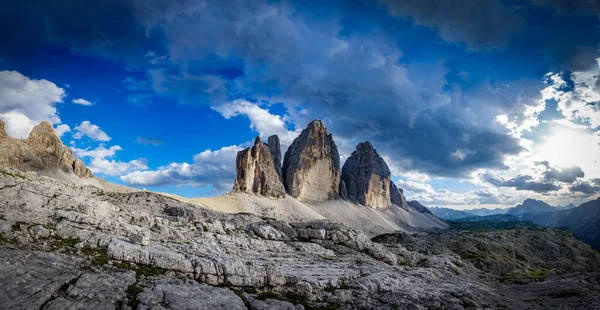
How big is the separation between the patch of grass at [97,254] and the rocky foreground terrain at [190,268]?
0.29 ft

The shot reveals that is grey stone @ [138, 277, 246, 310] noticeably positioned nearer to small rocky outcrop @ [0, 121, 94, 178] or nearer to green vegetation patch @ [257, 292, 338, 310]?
green vegetation patch @ [257, 292, 338, 310]

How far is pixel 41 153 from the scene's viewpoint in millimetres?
173875

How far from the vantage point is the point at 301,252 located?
55344 millimetres

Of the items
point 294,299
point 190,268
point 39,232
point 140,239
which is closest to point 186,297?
point 190,268

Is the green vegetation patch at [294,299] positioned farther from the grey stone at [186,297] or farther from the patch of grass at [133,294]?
the patch of grass at [133,294]

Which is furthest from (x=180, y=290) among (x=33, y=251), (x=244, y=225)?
(x=244, y=225)

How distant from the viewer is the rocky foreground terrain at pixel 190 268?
23.3 metres

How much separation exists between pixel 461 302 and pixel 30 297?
41.0m

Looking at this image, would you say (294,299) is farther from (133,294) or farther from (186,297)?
(133,294)

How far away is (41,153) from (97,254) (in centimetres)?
18517

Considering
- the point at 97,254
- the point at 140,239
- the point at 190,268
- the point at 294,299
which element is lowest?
the point at 294,299

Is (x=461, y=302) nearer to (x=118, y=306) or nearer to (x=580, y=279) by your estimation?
(x=118, y=306)

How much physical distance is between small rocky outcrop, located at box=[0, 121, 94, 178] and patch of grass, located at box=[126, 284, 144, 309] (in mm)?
171868

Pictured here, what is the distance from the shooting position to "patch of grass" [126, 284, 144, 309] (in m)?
22.6
